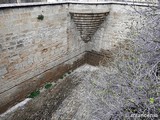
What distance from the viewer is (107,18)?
7477 millimetres

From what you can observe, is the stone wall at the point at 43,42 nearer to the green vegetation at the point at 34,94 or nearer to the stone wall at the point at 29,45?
the stone wall at the point at 29,45

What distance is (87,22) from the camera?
7035 mm

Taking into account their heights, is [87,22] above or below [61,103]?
above

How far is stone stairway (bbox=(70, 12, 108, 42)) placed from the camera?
6780 mm

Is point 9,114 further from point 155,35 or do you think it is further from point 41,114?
point 155,35

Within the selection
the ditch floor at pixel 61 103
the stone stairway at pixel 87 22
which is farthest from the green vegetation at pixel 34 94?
the stone stairway at pixel 87 22

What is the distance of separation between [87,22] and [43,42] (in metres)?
2.22

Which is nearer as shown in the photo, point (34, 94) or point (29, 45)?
point (29, 45)

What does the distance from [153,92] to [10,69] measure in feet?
14.6

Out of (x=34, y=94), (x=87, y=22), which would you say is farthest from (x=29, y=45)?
(x=87, y=22)

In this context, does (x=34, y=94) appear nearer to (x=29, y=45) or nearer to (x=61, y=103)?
(x=61, y=103)

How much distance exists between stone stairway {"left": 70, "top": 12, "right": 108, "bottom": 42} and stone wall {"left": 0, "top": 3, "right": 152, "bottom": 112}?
200 mm

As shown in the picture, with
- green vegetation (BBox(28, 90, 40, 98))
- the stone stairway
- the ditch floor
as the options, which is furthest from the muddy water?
the stone stairway

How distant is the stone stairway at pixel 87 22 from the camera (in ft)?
22.2
